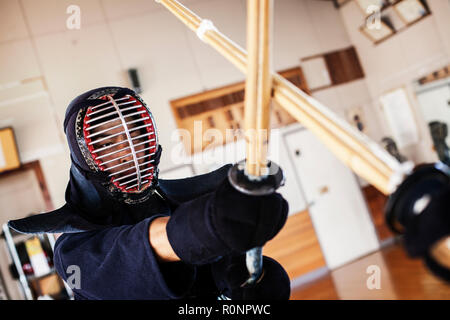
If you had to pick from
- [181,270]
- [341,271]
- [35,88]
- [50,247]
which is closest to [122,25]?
[35,88]

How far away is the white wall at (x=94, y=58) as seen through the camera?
13.3 ft

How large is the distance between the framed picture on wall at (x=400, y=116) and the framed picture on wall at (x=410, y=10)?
102 centimetres

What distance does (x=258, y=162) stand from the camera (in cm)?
53

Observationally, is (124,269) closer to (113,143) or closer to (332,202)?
(113,143)

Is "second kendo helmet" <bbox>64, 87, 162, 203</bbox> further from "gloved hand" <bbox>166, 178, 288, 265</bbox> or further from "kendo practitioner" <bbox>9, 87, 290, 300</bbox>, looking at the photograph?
"gloved hand" <bbox>166, 178, 288, 265</bbox>

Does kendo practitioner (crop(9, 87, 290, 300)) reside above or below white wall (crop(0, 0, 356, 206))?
below

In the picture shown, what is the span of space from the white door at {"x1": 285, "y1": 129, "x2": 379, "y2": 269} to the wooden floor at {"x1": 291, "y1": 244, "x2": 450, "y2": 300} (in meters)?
0.23

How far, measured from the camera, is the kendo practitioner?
1.90ft

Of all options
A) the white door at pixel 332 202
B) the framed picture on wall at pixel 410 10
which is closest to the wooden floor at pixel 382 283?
the white door at pixel 332 202

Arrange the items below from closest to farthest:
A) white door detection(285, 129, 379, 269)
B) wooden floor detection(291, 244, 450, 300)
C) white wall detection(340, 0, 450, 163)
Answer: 1. wooden floor detection(291, 244, 450, 300)
2. white wall detection(340, 0, 450, 163)
3. white door detection(285, 129, 379, 269)

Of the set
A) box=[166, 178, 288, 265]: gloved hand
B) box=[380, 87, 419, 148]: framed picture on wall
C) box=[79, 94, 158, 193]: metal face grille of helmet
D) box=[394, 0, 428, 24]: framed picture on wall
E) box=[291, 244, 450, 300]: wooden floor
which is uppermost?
box=[394, 0, 428, 24]: framed picture on wall

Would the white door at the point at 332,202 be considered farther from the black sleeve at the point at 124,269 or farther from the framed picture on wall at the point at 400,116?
the black sleeve at the point at 124,269

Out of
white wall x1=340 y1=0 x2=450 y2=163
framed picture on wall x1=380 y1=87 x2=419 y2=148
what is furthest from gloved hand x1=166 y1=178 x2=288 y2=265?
framed picture on wall x1=380 y1=87 x2=419 y2=148
